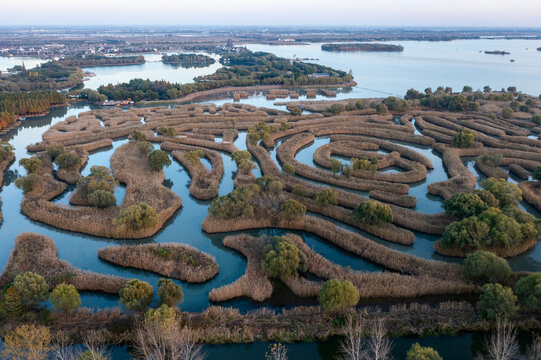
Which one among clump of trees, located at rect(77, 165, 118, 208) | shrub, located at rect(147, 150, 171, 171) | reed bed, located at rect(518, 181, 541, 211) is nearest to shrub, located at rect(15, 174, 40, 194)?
clump of trees, located at rect(77, 165, 118, 208)

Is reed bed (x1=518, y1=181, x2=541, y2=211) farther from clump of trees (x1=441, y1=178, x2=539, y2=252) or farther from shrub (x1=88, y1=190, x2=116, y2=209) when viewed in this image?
shrub (x1=88, y1=190, x2=116, y2=209)

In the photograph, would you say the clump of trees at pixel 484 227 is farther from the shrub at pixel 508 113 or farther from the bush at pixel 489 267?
the shrub at pixel 508 113

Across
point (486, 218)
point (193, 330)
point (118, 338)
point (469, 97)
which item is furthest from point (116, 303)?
point (469, 97)

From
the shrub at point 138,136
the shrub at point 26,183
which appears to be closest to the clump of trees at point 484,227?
the shrub at point 26,183

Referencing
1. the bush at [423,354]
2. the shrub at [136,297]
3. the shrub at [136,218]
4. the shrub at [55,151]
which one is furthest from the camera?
the shrub at [55,151]

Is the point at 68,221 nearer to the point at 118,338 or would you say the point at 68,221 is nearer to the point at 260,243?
the point at 118,338

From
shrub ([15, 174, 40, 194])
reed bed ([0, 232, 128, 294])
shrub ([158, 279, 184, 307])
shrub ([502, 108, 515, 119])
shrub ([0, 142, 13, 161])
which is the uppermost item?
shrub ([502, 108, 515, 119])
